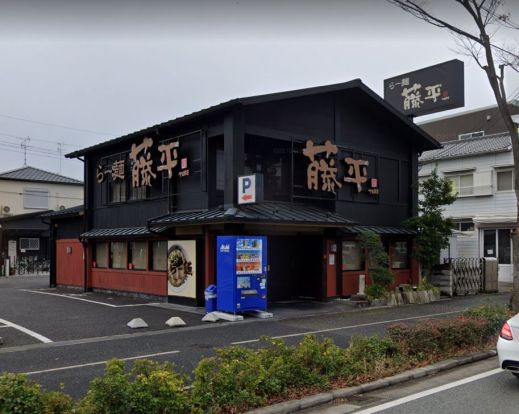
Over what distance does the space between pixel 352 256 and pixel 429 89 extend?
1201 cm

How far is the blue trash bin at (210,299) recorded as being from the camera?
45.7 feet

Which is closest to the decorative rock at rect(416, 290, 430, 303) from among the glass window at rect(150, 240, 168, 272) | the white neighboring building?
the white neighboring building

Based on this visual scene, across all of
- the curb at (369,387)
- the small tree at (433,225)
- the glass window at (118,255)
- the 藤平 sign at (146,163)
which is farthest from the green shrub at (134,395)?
the small tree at (433,225)

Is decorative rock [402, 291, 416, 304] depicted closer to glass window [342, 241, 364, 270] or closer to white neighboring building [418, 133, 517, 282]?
glass window [342, 241, 364, 270]

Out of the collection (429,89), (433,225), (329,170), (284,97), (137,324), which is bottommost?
(137,324)

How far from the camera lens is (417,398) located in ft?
21.7

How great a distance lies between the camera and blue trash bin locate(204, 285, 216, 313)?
13.9 meters

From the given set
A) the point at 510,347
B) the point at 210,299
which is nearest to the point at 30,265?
the point at 210,299

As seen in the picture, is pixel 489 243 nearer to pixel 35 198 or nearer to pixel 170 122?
pixel 170 122

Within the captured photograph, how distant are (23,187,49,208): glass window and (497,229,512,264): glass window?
32996mm

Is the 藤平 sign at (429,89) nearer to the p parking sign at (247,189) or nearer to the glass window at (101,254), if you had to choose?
the p parking sign at (247,189)

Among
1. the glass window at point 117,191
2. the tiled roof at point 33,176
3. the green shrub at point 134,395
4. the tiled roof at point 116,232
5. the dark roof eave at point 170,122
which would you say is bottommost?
the green shrub at point 134,395

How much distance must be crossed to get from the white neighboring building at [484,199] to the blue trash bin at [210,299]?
15.0 m

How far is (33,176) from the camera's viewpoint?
4188cm
